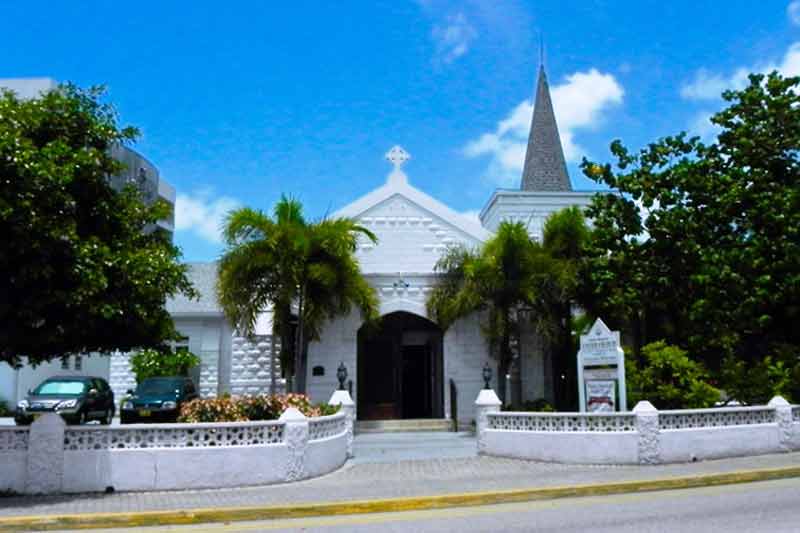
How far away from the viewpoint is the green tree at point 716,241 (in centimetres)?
1919

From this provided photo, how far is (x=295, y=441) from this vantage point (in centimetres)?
1275

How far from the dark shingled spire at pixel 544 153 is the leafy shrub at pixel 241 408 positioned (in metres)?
20.6

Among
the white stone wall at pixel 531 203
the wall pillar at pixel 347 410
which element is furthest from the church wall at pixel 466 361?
the white stone wall at pixel 531 203

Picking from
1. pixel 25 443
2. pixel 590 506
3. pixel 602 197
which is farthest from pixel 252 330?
pixel 590 506

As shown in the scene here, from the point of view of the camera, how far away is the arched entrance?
23.6 metres

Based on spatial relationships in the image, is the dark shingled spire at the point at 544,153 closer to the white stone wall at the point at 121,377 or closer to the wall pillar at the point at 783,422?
the white stone wall at the point at 121,377

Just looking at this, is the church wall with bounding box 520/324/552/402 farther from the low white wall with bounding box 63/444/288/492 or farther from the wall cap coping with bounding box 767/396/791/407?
the low white wall with bounding box 63/444/288/492

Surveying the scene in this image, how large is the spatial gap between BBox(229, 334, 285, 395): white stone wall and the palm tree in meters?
5.39

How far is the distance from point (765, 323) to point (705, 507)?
1053cm

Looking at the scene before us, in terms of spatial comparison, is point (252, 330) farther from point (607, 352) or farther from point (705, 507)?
point (705, 507)

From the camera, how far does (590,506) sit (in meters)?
10.3

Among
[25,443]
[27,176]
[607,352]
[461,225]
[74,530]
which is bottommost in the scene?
[74,530]

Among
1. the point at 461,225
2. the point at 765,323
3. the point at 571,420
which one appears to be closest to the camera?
the point at 571,420

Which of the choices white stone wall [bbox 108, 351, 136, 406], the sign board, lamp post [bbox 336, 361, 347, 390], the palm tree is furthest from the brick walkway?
white stone wall [bbox 108, 351, 136, 406]
